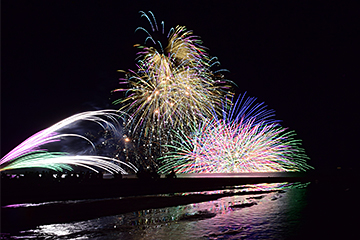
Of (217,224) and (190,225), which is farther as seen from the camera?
(217,224)

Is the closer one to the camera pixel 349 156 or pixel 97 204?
pixel 97 204

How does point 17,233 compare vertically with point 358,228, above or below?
above

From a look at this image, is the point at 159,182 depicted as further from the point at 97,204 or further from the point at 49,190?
the point at 97,204

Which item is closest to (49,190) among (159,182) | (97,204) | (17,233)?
(97,204)

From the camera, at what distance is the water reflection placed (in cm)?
771

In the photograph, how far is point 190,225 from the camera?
878cm

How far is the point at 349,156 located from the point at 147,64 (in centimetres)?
8848

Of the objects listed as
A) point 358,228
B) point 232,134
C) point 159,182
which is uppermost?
point 232,134

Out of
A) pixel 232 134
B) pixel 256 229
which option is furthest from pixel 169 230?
pixel 232 134

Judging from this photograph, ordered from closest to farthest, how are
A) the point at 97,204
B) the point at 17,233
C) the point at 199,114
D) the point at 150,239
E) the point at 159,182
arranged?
the point at 150,239
the point at 17,233
the point at 97,204
the point at 159,182
the point at 199,114

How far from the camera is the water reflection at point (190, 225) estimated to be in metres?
7.71

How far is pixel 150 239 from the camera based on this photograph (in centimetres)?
729

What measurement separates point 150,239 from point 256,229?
3010 millimetres

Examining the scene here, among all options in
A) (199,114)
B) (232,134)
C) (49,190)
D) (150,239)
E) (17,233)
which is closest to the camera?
(150,239)
